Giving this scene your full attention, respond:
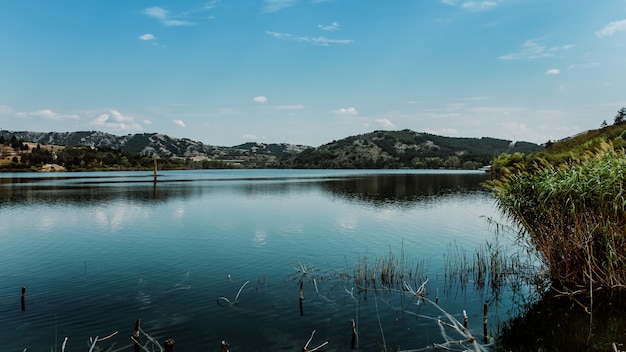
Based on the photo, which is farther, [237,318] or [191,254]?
[191,254]

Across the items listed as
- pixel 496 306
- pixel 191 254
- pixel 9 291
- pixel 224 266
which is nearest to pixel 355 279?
pixel 496 306

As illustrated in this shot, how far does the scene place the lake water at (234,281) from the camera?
1511 centimetres

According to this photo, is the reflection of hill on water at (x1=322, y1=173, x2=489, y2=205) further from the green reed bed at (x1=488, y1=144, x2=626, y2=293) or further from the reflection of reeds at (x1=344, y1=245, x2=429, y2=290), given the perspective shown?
the green reed bed at (x1=488, y1=144, x2=626, y2=293)

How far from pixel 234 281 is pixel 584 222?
18047mm

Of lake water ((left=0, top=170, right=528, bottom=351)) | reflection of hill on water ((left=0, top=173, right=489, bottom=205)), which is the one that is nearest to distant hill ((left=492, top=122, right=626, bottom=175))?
lake water ((left=0, top=170, right=528, bottom=351))

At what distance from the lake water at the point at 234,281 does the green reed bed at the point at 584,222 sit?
385cm

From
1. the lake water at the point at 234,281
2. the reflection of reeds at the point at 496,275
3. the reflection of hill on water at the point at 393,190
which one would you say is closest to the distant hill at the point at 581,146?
the reflection of reeds at the point at 496,275

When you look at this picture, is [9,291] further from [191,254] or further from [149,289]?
[191,254]

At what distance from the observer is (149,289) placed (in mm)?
20766

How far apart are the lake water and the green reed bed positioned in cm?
385

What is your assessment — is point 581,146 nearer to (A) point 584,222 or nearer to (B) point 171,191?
(A) point 584,222

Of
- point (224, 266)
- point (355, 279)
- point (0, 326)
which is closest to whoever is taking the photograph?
point (0, 326)

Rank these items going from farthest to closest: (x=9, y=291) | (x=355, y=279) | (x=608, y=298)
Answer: (x=355, y=279), (x=9, y=291), (x=608, y=298)

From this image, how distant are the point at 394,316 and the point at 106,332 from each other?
1149 cm
